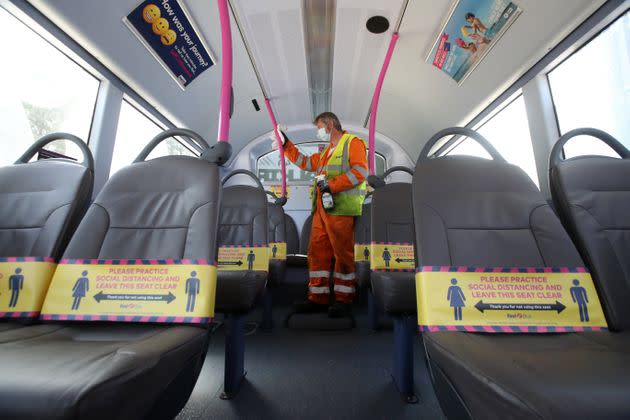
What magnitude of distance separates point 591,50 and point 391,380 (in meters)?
2.47

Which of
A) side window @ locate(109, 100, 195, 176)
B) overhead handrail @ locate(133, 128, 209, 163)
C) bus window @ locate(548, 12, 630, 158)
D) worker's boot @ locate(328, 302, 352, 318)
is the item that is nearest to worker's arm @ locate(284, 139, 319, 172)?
side window @ locate(109, 100, 195, 176)

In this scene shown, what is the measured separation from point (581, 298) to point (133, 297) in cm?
143

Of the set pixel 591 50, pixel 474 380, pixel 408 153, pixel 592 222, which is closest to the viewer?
pixel 474 380

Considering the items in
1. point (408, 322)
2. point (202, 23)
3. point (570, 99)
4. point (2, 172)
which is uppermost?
point (202, 23)

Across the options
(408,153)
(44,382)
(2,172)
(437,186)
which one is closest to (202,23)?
(2,172)

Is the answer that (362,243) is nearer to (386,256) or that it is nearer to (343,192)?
(343,192)

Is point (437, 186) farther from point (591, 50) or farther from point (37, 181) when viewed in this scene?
point (591, 50)

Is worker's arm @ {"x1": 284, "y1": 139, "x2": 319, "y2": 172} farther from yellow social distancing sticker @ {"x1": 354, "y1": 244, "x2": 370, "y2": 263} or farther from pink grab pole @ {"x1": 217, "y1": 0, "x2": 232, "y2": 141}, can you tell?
pink grab pole @ {"x1": 217, "y1": 0, "x2": 232, "y2": 141}

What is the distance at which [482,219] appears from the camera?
101 centimetres

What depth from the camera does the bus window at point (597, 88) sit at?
66.2 inches

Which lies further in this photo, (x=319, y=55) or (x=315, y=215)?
(x=319, y=55)

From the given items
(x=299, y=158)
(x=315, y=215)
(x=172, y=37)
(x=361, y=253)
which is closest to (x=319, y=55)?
(x=299, y=158)

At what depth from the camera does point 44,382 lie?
0.45 m

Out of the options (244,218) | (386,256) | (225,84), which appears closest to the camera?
(225,84)
